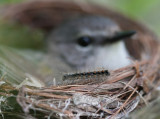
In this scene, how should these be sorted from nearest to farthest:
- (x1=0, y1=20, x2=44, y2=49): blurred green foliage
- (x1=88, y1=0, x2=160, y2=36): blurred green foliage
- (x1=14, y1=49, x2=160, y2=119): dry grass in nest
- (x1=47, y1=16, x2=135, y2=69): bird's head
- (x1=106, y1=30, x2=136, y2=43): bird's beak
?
(x1=14, y1=49, x2=160, y2=119): dry grass in nest
(x1=106, y1=30, x2=136, y2=43): bird's beak
(x1=47, y1=16, x2=135, y2=69): bird's head
(x1=0, y1=20, x2=44, y2=49): blurred green foliage
(x1=88, y1=0, x2=160, y2=36): blurred green foliage

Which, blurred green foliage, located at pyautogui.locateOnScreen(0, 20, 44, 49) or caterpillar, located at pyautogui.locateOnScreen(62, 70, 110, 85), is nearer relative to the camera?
caterpillar, located at pyautogui.locateOnScreen(62, 70, 110, 85)

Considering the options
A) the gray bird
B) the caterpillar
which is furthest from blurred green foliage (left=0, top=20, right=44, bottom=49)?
the caterpillar

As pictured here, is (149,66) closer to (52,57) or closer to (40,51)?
(52,57)

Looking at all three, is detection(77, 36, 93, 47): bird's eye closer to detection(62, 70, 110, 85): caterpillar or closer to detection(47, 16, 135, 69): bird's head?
detection(47, 16, 135, 69): bird's head

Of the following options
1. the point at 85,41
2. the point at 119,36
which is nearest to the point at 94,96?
the point at 119,36

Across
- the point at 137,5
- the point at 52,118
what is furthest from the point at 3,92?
the point at 137,5

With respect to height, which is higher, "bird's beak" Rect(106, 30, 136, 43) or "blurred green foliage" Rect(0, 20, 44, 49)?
"blurred green foliage" Rect(0, 20, 44, 49)

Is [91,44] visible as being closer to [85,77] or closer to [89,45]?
[89,45]
